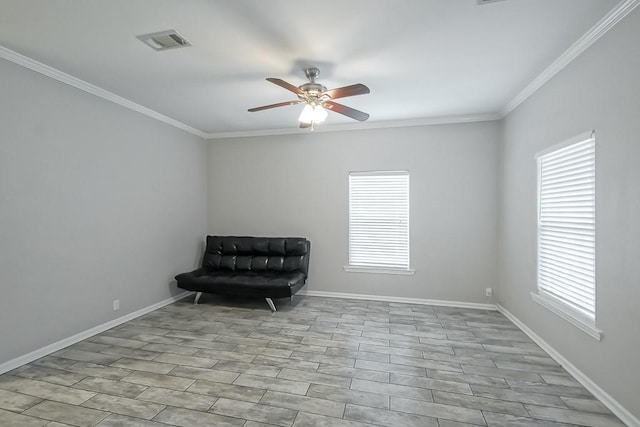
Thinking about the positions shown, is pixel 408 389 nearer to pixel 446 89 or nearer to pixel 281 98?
pixel 446 89

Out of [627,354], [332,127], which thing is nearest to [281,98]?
[332,127]

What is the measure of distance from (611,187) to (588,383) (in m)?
1.51

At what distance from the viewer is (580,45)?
2.34 m

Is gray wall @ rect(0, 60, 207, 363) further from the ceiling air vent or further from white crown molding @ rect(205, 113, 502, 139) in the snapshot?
the ceiling air vent

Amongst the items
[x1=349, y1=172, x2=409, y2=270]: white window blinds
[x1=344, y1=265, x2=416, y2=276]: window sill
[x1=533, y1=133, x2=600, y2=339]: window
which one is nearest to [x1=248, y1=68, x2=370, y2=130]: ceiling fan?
[x1=349, y1=172, x2=409, y2=270]: white window blinds

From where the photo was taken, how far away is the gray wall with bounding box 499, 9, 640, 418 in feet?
6.21

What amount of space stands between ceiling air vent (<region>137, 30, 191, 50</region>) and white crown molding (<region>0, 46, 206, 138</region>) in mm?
1230

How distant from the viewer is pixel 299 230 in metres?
4.87

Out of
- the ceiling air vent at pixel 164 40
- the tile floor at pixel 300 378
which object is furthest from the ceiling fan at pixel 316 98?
the tile floor at pixel 300 378

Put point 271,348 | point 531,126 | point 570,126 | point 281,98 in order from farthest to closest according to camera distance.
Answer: point 281,98 → point 531,126 → point 271,348 → point 570,126

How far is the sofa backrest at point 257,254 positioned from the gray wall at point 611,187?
3.06m

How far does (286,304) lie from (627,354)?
11.5ft

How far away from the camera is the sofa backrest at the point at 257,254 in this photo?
4547 mm

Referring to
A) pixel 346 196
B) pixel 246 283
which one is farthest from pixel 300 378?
pixel 346 196
